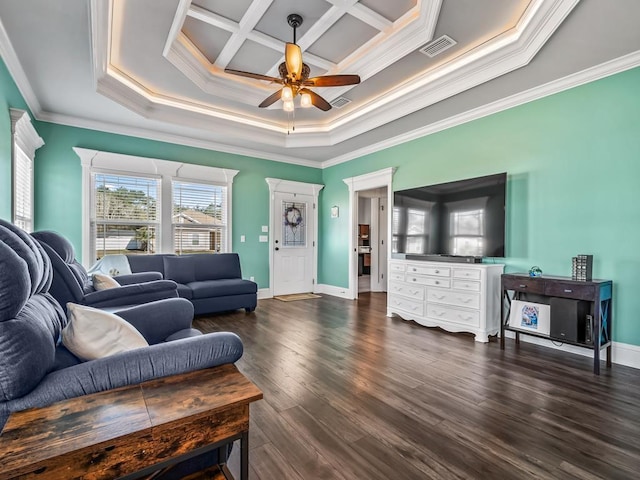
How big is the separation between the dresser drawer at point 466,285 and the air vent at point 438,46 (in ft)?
7.97

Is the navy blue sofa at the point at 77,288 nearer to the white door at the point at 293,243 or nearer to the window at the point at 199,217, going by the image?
the window at the point at 199,217

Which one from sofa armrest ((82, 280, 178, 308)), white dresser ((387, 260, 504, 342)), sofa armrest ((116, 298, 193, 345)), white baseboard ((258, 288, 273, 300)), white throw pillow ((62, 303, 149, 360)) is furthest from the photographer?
white baseboard ((258, 288, 273, 300))

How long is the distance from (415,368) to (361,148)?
159 inches

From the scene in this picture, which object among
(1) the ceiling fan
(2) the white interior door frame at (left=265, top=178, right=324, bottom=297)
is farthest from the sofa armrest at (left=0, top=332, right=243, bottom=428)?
(2) the white interior door frame at (left=265, top=178, right=324, bottom=297)

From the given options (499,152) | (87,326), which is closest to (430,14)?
(499,152)

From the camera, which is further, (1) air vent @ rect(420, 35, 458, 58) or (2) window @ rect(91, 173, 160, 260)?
(2) window @ rect(91, 173, 160, 260)

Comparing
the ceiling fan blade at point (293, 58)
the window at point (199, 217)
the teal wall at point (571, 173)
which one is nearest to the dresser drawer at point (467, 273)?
the teal wall at point (571, 173)

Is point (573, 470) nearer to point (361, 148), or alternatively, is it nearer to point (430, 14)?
point (430, 14)

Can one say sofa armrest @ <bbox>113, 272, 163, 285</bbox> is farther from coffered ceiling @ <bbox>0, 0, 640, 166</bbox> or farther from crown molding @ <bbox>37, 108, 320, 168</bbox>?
crown molding @ <bbox>37, 108, 320, 168</bbox>

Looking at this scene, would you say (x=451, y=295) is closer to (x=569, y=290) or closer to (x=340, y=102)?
(x=569, y=290)

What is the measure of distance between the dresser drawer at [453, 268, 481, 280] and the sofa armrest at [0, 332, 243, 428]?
10.0 feet

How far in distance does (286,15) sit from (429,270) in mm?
3133

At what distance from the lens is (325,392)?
2.33 meters

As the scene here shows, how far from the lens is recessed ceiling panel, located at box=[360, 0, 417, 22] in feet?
8.89
